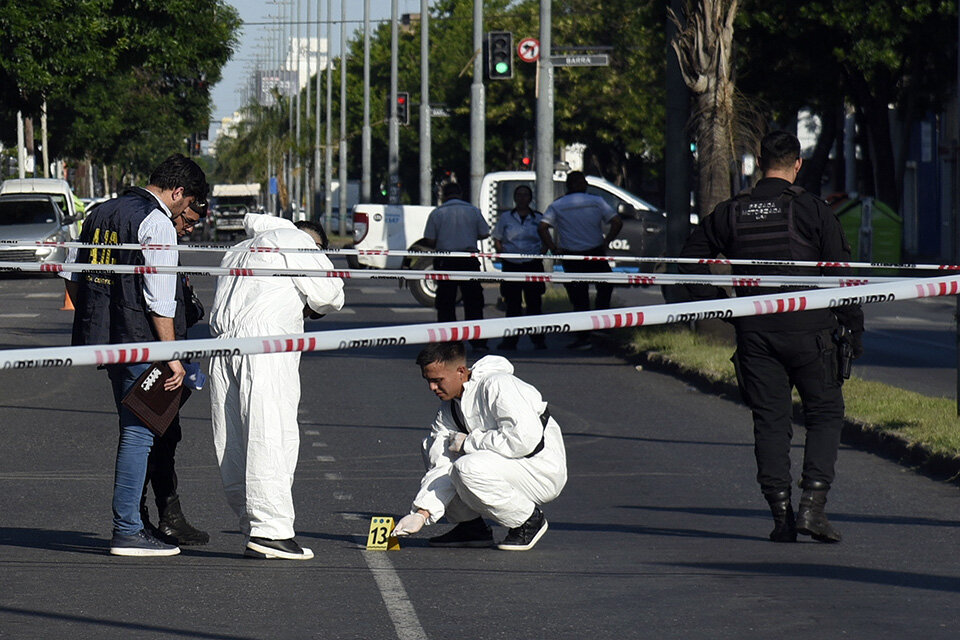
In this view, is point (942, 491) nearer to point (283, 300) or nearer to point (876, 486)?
point (876, 486)

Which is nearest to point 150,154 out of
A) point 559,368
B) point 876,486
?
point 559,368

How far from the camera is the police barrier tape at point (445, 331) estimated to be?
4.95 m

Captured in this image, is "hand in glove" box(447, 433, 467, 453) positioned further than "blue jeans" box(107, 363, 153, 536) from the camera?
Yes

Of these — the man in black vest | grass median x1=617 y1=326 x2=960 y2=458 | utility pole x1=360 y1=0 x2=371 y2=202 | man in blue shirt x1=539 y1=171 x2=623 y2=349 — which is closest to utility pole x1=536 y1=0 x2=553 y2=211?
man in blue shirt x1=539 y1=171 x2=623 y2=349

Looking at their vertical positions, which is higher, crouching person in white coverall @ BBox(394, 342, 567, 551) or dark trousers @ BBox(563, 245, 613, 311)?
dark trousers @ BBox(563, 245, 613, 311)

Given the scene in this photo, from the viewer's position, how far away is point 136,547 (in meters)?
7.19

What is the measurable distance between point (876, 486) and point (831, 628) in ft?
11.2

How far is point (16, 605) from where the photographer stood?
20.4 feet

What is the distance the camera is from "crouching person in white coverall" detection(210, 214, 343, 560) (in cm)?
697

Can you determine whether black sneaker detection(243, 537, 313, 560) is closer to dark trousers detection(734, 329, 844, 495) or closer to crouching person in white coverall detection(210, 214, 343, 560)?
crouching person in white coverall detection(210, 214, 343, 560)

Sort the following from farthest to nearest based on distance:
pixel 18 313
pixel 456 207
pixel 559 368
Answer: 1. pixel 18 313
2. pixel 456 207
3. pixel 559 368

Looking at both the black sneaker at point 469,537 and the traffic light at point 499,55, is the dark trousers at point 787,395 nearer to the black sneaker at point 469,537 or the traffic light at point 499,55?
the black sneaker at point 469,537

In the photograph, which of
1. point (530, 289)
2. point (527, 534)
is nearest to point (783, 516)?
point (527, 534)

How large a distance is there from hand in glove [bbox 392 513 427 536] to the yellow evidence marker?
127 mm
